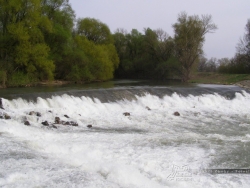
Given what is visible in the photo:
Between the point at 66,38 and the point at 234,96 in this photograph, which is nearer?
the point at 234,96

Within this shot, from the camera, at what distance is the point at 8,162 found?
20.5 ft

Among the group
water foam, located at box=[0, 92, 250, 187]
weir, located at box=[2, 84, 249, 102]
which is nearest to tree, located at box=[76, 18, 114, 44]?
weir, located at box=[2, 84, 249, 102]

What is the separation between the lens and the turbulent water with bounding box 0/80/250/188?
587 centimetres

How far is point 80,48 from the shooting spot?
1308 inches

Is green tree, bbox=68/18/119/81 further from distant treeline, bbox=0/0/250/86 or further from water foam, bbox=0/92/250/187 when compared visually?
water foam, bbox=0/92/250/187

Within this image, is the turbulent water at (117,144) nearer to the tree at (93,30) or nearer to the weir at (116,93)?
the weir at (116,93)

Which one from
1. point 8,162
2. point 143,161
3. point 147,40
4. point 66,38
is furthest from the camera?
point 147,40

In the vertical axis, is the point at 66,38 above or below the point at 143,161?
above

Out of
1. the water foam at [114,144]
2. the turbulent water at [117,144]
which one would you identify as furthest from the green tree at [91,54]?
the water foam at [114,144]

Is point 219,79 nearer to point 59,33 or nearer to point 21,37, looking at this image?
point 59,33

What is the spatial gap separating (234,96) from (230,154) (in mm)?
14619

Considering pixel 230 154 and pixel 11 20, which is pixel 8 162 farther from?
pixel 11 20

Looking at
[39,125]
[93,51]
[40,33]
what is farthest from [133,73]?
[39,125]

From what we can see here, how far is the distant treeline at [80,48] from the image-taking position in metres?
23.5
